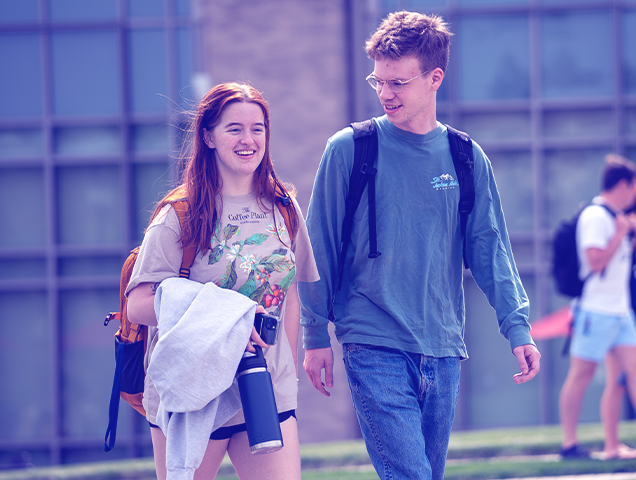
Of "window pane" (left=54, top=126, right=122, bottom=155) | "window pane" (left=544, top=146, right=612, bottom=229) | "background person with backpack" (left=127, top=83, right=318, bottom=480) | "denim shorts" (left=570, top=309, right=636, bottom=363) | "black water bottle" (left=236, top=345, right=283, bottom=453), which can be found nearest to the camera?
"black water bottle" (left=236, top=345, right=283, bottom=453)

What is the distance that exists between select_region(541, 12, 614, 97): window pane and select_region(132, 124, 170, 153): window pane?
4680 millimetres

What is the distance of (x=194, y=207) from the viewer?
279 cm

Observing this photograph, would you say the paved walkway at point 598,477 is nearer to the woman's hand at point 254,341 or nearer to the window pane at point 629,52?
the woman's hand at point 254,341

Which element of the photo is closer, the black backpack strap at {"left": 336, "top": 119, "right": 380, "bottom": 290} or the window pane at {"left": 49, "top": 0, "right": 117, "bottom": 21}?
the black backpack strap at {"left": 336, "top": 119, "right": 380, "bottom": 290}

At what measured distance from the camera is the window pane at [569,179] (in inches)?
376

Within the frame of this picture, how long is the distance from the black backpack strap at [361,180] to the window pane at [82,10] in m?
7.33

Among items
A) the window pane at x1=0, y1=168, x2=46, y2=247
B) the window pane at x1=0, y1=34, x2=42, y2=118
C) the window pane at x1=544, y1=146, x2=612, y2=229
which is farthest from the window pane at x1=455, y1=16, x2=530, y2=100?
the window pane at x1=0, y1=168, x2=46, y2=247

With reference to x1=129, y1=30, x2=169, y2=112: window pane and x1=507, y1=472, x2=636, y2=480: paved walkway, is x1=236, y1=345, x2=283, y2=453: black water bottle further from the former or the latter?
x1=129, y1=30, x2=169, y2=112: window pane

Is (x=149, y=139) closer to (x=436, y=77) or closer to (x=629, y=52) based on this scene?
(x=629, y=52)

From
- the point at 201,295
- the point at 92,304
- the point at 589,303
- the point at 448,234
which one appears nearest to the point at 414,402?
the point at 448,234

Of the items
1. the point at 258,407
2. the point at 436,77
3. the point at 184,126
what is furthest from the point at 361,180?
the point at 184,126

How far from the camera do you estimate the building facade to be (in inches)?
371

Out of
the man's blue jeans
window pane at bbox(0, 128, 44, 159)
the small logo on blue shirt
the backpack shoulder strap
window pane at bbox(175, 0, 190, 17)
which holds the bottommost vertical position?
the man's blue jeans

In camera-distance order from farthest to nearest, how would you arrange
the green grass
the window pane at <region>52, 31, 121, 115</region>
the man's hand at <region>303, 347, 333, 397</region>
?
the window pane at <region>52, 31, 121, 115</region>, the green grass, the man's hand at <region>303, 347, 333, 397</region>
